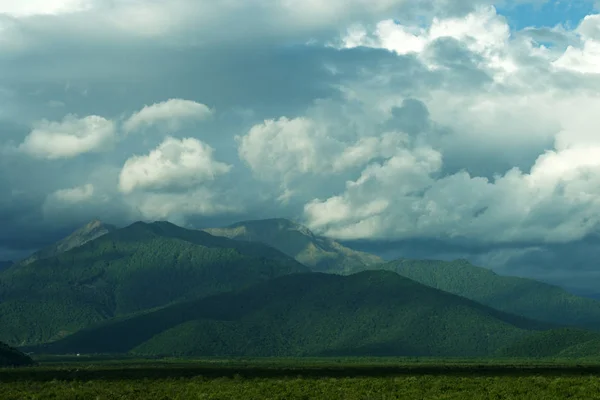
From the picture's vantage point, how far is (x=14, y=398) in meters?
107

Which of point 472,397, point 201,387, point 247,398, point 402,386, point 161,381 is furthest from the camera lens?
point 161,381

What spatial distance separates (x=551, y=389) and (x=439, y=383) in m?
15.6

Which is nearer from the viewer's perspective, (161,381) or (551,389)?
(551,389)

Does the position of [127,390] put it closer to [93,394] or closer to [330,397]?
[93,394]

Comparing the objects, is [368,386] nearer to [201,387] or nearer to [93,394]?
[201,387]

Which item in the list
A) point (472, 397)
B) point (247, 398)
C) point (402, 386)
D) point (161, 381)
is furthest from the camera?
point (161, 381)

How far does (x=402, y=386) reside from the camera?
11081 centimetres

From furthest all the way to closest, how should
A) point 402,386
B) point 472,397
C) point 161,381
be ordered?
1. point 161,381
2. point 402,386
3. point 472,397

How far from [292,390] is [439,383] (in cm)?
1893

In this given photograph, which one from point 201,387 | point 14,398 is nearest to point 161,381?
point 201,387

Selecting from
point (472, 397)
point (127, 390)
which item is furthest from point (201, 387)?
point (472, 397)

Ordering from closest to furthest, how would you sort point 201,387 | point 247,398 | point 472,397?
point 472,397 < point 247,398 < point 201,387

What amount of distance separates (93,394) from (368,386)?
35255 mm

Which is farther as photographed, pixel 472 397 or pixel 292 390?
pixel 292 390
